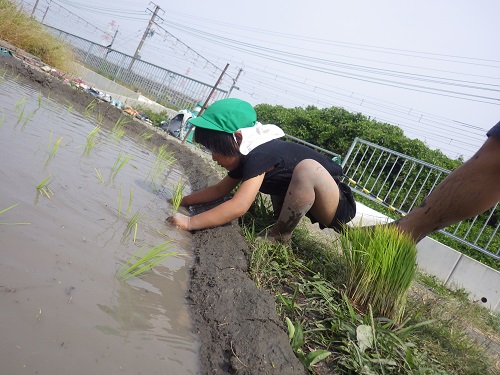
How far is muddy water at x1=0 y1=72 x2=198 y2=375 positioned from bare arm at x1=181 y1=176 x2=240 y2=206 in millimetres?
432

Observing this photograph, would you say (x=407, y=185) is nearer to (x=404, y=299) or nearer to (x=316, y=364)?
(x=404, y=299)

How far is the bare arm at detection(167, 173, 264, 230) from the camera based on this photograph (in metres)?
2.41

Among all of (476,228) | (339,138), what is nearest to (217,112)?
(476,228)

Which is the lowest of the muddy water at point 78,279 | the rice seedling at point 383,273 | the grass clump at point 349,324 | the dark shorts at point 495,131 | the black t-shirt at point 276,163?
the muddy water at point 78,279

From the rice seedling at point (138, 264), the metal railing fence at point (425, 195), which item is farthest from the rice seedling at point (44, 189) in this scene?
the metal railing fence at point (425, 195)

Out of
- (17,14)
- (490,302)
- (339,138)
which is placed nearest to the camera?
(490,302)

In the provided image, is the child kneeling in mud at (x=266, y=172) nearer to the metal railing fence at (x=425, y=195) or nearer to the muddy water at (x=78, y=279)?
the muddy water at (x=78, y=279)

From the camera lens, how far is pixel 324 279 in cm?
211

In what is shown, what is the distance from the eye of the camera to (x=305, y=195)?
2.44 metres

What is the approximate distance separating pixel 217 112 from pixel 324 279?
45.2 inches

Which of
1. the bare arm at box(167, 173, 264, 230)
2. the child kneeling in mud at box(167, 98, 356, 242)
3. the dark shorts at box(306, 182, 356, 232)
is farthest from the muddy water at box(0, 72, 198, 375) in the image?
the dark shorts at box(306, 182, 356, 232)

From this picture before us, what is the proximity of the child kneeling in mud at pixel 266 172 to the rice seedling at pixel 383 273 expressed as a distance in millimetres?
543

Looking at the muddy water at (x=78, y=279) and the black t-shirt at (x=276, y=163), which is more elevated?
the black t-shirt at (x=276, y=163)

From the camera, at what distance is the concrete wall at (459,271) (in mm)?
4660
